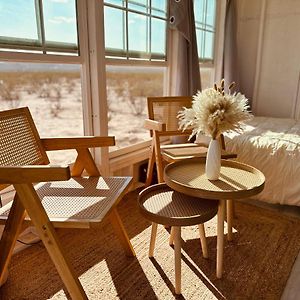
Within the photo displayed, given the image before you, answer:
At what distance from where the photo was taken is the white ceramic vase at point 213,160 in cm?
144

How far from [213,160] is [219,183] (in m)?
0.12

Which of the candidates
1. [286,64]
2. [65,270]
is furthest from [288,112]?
[65,270]

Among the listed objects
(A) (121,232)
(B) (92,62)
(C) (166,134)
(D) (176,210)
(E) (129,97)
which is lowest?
(A) (121,232)

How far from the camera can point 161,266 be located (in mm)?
1568

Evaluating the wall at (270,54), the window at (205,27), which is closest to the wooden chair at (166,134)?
the window at (205,27)

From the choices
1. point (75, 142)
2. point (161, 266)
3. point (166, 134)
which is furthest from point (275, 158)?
point (75, 142)

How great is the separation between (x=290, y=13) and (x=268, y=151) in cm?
235

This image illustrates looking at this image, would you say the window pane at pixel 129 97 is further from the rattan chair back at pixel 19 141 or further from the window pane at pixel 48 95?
the rattan chair back at pixel 19 141

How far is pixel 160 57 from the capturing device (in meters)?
2.75

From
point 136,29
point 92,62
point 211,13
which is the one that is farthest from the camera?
point 211,13

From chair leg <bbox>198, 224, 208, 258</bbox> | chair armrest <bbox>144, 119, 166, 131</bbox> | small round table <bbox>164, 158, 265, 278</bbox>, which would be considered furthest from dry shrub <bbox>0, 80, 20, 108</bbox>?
chair leg <bbox>198, 224, 208, 258</bbox>

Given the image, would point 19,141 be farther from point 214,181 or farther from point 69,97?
point 214,181

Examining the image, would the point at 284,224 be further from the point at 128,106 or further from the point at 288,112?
the point at 288,112

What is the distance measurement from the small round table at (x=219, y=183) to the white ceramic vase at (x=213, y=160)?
0.03m
